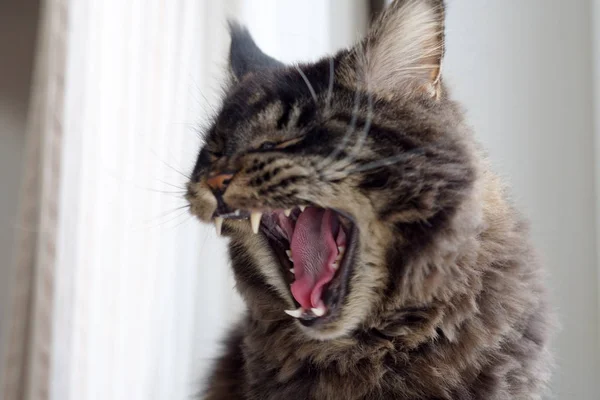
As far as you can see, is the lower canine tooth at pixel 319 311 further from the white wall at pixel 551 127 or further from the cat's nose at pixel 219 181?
the white wall at pixel 551 127

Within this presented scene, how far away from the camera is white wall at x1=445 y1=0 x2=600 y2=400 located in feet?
4.55

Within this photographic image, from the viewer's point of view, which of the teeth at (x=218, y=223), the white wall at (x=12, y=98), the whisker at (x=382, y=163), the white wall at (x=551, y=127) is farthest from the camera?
the white wall at (x=12, y=98)

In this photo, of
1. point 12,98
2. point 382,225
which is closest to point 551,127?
point 382,225

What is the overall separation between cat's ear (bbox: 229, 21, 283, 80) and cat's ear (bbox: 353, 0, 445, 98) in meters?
0.26

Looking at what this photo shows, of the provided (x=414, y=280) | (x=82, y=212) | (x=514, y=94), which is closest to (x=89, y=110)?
(x=82, y=212)

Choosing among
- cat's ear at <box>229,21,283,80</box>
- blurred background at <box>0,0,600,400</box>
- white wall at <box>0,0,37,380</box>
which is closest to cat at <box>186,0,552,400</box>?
cat's ear at <box>229,21,283,80</box>

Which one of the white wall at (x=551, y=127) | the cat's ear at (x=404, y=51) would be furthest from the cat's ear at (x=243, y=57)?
the white wall at (x=551, y=127)

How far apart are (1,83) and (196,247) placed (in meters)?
0.82

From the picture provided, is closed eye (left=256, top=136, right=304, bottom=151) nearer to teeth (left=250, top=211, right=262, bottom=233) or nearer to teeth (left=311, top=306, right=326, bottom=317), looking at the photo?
teeth (left=250, top=211, right=262, bottom=233)

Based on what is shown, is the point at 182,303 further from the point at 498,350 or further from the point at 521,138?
the point at 521,138

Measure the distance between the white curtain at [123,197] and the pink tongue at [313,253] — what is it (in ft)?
0.87

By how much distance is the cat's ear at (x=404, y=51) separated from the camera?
0.96m

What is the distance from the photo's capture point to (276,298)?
42.8 inches

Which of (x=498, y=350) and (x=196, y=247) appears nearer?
(x=498, y=350)
